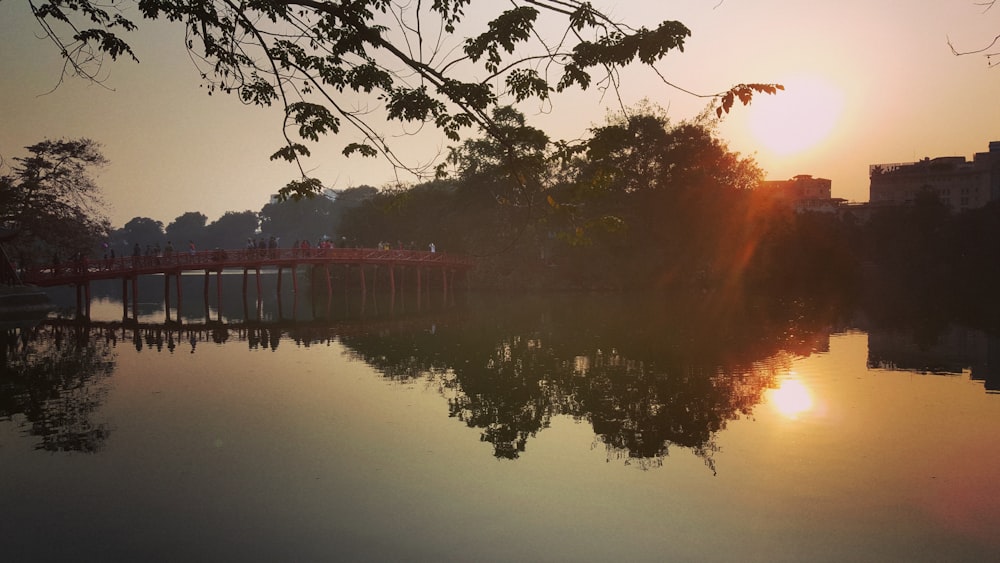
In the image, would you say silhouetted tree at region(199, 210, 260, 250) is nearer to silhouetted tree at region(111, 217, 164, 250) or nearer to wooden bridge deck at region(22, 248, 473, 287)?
silhouetted tree at region(111, 217, 164, 250)

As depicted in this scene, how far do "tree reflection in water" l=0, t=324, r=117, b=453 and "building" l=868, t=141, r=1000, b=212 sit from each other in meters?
121

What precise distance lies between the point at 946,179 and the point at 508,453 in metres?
138

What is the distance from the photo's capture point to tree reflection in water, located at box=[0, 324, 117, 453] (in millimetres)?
12543

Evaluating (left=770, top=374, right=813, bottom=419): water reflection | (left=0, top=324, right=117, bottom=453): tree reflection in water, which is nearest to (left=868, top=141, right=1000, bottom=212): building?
(left=770, top=374, right=813, bottom=419): water reflection

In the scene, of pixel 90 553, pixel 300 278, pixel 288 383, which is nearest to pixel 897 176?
pixel 300 278

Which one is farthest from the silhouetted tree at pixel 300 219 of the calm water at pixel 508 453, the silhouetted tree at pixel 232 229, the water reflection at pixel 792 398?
the water reflection at pixel 792 398

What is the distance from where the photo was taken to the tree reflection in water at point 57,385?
41.2ft

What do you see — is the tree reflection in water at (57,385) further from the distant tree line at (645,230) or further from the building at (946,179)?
the building at (946,179)

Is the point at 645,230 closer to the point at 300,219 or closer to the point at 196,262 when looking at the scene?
the point at 196,262

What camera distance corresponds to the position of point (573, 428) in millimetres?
12617

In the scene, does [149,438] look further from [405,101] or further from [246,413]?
[405,101]

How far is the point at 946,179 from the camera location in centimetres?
12375

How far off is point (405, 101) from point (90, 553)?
6.18 metres

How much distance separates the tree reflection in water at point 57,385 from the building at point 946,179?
4783 inches
